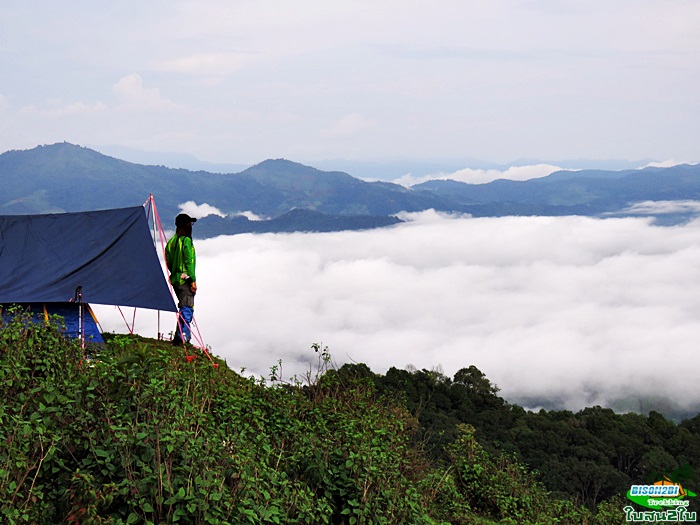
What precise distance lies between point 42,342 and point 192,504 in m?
3.56

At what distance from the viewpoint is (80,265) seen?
1358cm

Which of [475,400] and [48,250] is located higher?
[48,250]

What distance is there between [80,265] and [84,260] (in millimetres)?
147

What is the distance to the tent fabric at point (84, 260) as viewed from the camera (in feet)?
43.4

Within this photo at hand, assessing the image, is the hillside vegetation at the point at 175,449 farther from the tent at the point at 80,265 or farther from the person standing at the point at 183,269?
the tent at the point at 80,265

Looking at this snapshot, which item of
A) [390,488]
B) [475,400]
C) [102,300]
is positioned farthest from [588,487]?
[390,488]

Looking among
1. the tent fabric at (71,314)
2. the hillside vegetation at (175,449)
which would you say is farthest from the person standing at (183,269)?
the hillside vegetation at (175,449)

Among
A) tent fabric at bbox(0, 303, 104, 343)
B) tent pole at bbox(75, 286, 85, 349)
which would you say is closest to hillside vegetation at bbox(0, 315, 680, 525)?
tent pole at bbox(75, 286, 85, 349)

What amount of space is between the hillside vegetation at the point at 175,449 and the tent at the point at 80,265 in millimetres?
4548

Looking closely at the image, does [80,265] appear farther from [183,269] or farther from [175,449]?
[175,449]

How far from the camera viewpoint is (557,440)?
39.9m

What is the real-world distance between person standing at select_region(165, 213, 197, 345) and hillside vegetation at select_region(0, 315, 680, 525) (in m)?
3.84

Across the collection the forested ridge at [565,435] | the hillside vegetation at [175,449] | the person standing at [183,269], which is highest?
the person standing at [183,269]

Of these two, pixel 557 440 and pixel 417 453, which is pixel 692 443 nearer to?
pixel 557 440
